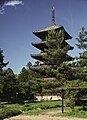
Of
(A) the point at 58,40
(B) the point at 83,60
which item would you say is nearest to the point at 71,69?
(A) the point at 58,40

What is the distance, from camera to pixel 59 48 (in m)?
32.3

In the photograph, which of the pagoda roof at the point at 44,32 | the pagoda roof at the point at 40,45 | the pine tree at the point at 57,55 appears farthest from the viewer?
the pagoda roof at the point at 44,32

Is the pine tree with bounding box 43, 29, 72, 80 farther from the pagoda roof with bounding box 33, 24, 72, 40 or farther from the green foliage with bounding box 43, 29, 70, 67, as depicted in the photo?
the pagoda roof with bounding box 33, 24, 72, 40

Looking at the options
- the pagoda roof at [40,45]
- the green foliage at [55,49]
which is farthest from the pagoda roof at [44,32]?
the green foliage at [55,49]

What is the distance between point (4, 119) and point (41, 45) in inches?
1053

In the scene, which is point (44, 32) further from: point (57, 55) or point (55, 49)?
point (57, 55)

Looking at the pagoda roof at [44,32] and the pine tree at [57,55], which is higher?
the pagoda roof at [44,32]

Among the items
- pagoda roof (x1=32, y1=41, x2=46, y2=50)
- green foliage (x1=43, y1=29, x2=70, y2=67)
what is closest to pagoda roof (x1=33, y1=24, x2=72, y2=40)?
pagoda roof (x1=32, y1=41, x2=46, y2=50)

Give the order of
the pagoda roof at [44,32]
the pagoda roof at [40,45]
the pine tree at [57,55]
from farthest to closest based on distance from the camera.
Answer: the pagoda roof at [44,32] < the pagoda roof at [40,45] < the pine tree at [57,55]

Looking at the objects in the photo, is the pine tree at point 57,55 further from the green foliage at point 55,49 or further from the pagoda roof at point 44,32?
the pagoda roof at point 44,32

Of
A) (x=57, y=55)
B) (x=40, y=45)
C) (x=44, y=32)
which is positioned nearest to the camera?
(x=57, y=55)

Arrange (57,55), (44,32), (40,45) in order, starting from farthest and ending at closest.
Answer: (40,45) < (44,32) < (57,55)

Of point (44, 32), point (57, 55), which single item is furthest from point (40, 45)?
point (57, 55)

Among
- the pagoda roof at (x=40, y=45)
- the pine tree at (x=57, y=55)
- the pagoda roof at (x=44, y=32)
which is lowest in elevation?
the pine tree at (x=57, y=55)
